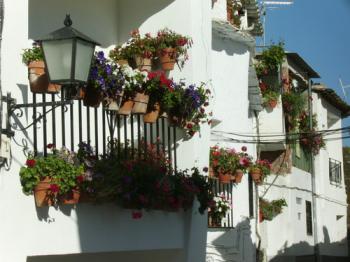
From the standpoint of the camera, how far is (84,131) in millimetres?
8859

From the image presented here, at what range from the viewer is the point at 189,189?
28.1ft

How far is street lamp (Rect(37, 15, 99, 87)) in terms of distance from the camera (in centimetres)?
631

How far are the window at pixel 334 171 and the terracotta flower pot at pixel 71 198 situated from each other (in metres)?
25.5

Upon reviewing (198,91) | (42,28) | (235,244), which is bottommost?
(235,244)

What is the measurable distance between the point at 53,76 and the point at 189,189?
2.70 meters

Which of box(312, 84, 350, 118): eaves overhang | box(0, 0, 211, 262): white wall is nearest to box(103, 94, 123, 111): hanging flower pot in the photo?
box(0, 0, 211, 262): white wall

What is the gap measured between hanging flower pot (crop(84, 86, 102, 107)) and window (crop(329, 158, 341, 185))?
980 inches

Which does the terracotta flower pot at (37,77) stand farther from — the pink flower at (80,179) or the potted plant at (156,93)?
the potted plant at (156,93)

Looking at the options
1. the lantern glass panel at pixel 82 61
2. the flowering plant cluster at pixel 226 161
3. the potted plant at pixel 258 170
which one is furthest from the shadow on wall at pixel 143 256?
the potted plant at pixel 258 170

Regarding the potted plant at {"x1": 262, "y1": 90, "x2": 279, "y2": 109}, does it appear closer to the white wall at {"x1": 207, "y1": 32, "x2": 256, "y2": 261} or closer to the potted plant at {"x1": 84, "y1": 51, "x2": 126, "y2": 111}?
the white wall at {"x1": 207, "y1": 32, "x2": 256, "y2": 261}

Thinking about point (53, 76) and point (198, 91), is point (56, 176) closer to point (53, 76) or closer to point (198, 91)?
point (53, 76)

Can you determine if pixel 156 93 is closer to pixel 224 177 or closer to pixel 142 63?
pixel 142 63

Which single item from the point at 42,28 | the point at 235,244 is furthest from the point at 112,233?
the point at 235,244

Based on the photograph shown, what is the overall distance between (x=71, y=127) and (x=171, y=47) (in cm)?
222
